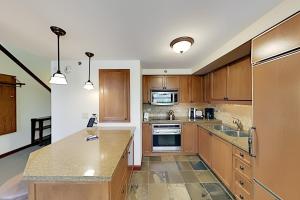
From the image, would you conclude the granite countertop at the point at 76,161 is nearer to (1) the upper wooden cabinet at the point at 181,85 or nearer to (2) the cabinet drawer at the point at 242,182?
(2) the cabinet drawer at the point at 242,182

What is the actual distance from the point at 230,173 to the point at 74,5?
2903 millimetres

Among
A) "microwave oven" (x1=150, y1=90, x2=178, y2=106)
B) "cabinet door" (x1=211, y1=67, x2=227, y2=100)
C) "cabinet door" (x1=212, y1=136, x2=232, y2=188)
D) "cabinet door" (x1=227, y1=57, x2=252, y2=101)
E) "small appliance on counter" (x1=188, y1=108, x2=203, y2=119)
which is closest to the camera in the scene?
"cabinet door" (x1=227, y1=57, x2=252, y2=101)

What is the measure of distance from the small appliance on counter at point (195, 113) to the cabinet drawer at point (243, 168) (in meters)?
2.46

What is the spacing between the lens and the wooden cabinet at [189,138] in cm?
444

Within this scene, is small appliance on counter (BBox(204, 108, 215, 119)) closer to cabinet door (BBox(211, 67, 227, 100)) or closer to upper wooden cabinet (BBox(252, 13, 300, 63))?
cabinet door (BBox(211, 67, 227, 100))

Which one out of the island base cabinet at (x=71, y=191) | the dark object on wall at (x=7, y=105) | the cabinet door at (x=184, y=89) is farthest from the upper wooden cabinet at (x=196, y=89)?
the dark object on wall at (x=7, y=105)

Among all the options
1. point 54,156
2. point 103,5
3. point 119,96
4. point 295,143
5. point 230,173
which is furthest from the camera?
point 119,96

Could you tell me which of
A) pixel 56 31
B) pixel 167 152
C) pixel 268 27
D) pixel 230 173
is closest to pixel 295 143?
pixel 268 27

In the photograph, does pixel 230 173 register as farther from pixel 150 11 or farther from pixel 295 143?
pixel 150 11

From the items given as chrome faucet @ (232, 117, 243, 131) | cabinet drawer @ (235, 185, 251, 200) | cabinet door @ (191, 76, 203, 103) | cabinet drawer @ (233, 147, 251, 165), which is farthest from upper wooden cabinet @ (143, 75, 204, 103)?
cabinet drawer @ (235, 185, 251, 200)

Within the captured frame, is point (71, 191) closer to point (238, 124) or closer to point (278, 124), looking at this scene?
point (278, 124)

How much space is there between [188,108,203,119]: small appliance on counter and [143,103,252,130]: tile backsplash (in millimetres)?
135

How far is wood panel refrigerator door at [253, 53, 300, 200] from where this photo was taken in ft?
4.33

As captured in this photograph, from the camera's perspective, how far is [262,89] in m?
1.70
